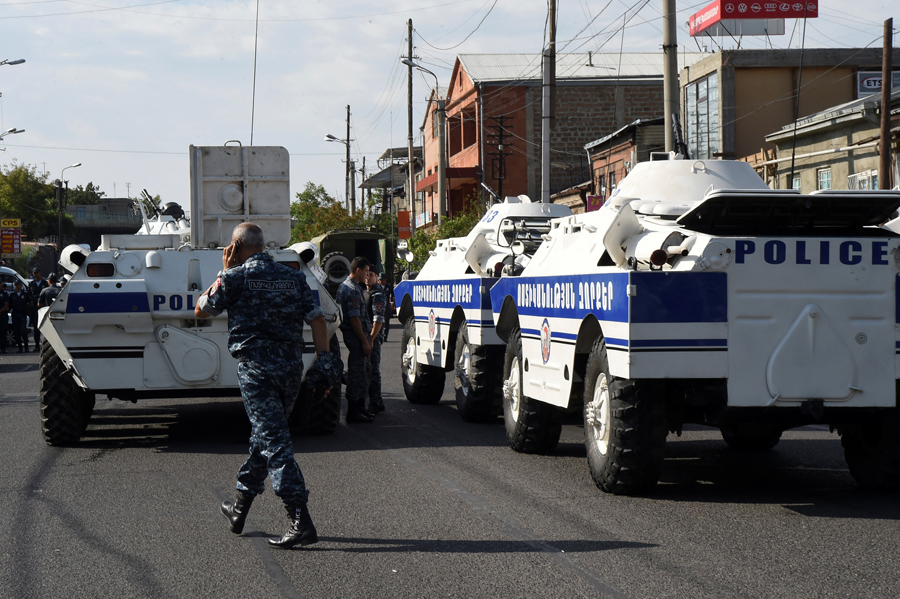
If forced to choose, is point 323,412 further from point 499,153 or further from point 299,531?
point 499,153

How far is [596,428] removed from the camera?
7973 mm

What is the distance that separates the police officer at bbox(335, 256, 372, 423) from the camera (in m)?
12.2

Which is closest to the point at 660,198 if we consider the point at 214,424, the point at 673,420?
the point at 673,420

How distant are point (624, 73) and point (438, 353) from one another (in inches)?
1677

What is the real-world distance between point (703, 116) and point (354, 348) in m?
26.4

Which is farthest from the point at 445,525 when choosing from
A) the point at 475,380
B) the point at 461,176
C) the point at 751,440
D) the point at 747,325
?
the point at 461,176

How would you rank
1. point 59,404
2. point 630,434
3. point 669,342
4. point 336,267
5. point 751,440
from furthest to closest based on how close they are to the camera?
point 336,267
point 59,404
point 751,440
point 630,434
point 669,342

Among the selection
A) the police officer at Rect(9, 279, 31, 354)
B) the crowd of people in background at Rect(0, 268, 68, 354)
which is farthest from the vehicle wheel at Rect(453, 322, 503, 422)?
the police officer at Rect(9, 279, 31, 354)

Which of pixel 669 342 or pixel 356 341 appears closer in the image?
pixel 669 342

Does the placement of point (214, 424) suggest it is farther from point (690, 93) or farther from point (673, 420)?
point (690, 93)

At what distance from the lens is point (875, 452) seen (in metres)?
7.90

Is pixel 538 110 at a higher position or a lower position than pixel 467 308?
higher

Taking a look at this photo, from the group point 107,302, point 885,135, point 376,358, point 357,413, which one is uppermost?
point 885,135

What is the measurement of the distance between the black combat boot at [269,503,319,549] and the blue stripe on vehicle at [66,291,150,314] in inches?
173
